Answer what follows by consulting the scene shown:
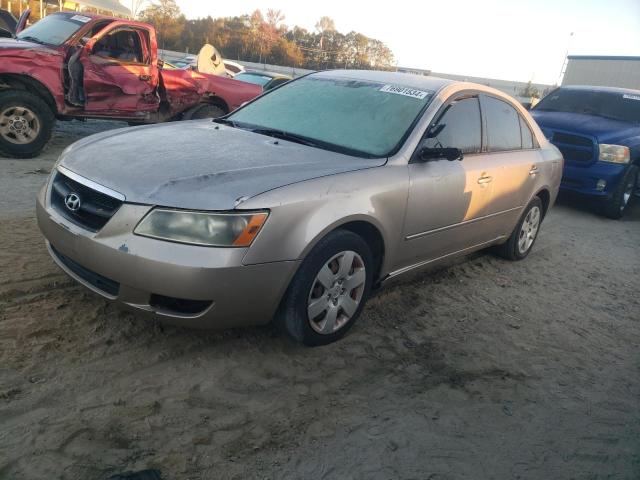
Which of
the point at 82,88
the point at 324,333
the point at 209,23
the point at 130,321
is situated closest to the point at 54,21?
the point at 82,88

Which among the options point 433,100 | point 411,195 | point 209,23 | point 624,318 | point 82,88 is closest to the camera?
point 411,195

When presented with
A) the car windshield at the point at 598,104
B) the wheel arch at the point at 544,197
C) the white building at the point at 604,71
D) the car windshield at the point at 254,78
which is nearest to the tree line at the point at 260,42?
the white building at the point at 604,71

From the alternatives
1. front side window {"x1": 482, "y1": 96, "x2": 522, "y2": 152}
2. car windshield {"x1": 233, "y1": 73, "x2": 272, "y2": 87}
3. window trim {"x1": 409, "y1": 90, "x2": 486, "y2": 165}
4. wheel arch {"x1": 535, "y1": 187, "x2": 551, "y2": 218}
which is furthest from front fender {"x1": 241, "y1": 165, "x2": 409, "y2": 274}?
car windshield {"x1": 233, "y1": 73, "x2": 272, "y2": 87}

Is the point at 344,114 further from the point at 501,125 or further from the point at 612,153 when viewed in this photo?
the point at 612,153

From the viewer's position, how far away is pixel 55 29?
762cm

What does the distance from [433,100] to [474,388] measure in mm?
1987

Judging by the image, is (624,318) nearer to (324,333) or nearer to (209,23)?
→ (324,333)

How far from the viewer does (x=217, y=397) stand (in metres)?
2.70

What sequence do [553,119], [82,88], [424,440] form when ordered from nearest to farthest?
[424,440] → [82,88] → [553,119]

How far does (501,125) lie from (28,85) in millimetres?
6008

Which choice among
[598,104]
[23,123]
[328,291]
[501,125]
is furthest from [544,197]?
[23,123]

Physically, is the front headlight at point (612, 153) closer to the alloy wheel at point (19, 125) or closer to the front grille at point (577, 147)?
the front grille at point (577, 147)

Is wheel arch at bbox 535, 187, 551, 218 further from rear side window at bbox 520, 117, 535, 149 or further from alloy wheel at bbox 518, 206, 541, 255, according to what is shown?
rear side window at bbox 520, 117, 535, 149

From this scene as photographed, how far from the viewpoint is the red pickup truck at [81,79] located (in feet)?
22.7
